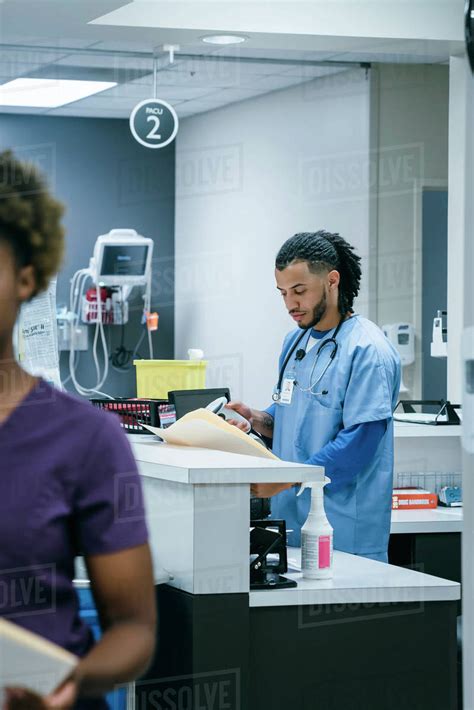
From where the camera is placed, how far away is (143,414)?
9.22ft

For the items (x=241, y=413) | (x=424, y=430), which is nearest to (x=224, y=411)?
(x=241, y=413)

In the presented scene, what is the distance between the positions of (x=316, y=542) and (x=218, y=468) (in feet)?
1.12

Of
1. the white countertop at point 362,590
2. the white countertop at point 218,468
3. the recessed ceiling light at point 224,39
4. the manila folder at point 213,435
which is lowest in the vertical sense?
the white countertop at point 362,590

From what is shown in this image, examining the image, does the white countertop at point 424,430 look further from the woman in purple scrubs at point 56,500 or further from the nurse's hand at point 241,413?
the woman in purple scrubs at point 56,500

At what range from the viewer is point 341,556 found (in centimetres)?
269

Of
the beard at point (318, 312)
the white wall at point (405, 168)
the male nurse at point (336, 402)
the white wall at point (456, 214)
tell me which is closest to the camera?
the male nurse at point (336, 402)

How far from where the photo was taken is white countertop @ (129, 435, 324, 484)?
2117 mm

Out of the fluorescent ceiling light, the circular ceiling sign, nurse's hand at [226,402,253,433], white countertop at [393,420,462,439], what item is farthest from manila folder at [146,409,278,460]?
the fluorescent ceiling light

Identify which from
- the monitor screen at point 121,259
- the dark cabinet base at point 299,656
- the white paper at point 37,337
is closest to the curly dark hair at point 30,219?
the dark cabinet base at point 299,656

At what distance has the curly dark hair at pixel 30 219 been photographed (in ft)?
3.60

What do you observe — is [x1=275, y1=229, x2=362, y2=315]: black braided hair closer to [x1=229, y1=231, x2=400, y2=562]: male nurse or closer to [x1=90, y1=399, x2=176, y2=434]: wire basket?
[x1=229, y1=231, x2=400, y2=562]: male nurse

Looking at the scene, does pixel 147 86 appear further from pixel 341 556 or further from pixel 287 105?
pixel 341 556

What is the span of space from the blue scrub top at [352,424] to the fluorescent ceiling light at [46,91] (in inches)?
151

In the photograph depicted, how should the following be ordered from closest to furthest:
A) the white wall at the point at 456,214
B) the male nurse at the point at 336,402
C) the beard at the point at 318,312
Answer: the male nurse at the point at 336,402 → the beard at the point at 318,312 → the white wall at the point at 456,214
